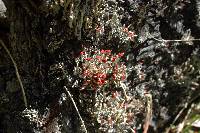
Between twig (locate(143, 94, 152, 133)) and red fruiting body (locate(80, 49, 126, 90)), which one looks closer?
red fruiting body (locate(80, 49, 126, 90))

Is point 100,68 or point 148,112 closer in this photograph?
point 100,68

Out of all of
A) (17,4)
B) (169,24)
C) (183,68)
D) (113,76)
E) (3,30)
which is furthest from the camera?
(183,68)

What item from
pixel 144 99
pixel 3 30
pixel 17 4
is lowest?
pixel 144 99

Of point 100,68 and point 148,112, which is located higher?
point 100,68

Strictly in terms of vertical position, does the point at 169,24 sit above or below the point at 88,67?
above

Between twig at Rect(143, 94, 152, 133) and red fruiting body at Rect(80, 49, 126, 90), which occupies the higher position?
red fruiting body at Rect(80, 49, 126, 90)

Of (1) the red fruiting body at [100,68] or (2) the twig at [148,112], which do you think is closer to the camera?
(1) the red fruiting body at [100,68]

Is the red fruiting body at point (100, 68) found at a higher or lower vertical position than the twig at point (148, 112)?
higher

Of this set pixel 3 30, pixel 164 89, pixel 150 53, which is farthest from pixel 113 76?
pixel 3 30

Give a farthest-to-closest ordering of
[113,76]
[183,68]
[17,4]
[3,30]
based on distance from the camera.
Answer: [183,68]
[113,76]
[3,30]
[17,4]

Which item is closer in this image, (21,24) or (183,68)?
(21,24)

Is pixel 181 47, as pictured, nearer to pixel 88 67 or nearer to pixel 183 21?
pixel 183 21
